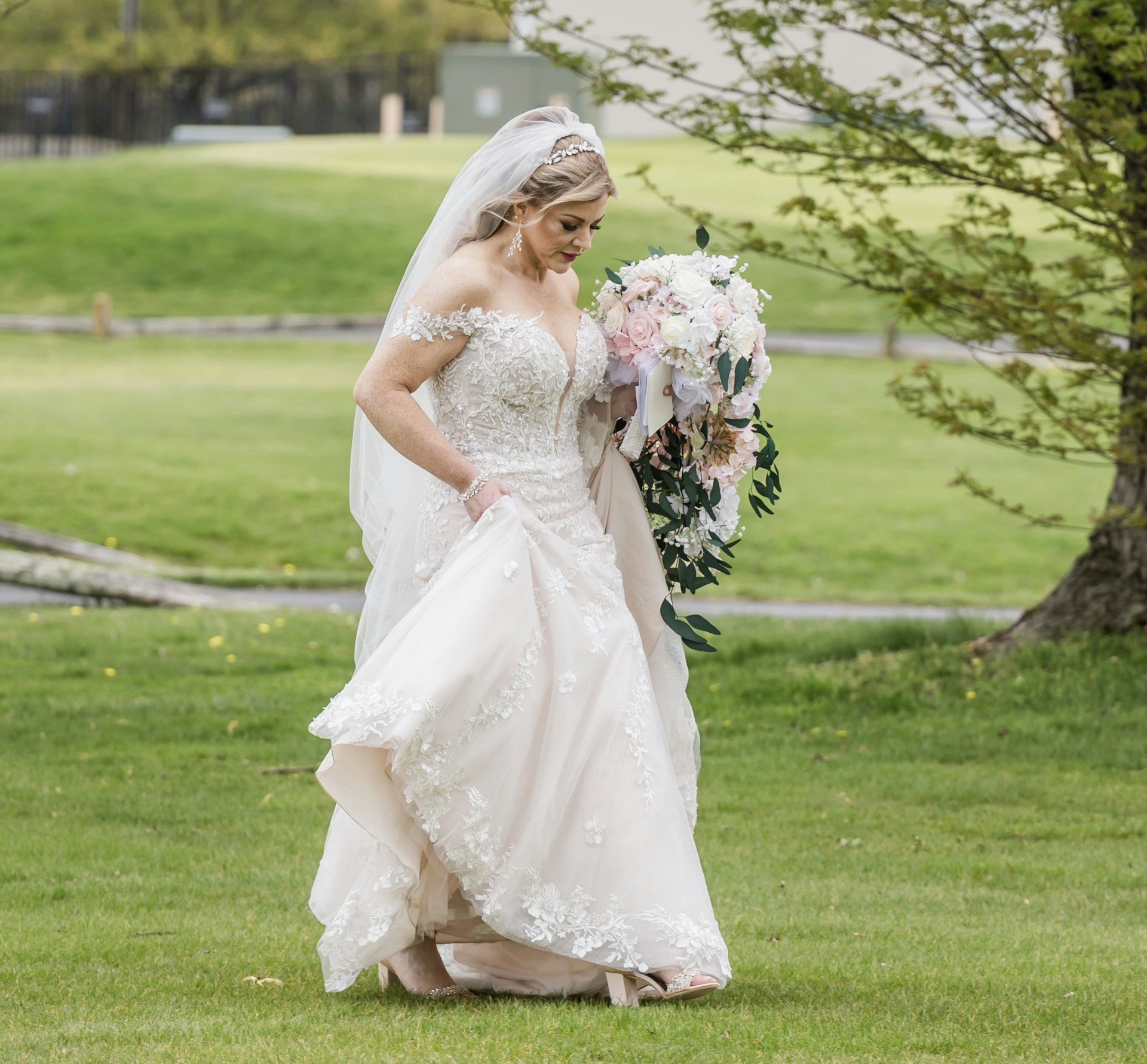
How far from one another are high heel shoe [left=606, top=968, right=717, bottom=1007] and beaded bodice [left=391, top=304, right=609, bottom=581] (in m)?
1.28

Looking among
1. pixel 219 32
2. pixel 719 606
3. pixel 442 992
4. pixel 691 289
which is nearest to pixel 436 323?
pixel 691 289

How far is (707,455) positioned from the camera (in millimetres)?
5262

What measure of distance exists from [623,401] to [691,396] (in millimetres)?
272

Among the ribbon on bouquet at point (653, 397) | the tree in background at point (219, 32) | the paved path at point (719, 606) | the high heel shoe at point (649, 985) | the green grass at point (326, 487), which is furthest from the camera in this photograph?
the tree in background at point (219, 32)

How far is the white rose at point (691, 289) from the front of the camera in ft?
16.4

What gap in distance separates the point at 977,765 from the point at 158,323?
96.6ft

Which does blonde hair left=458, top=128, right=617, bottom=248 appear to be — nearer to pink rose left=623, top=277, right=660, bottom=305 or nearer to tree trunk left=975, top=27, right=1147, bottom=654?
pink rose left=623, top=277, right=660, bottom=305

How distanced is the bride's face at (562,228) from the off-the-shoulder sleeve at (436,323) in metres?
0.26

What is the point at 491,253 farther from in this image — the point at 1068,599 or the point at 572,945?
the point at 1068,599

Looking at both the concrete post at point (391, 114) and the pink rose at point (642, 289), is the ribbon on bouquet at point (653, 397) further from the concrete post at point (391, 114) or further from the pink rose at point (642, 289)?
the concrete post at point (391, 114)

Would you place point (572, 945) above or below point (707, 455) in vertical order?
below

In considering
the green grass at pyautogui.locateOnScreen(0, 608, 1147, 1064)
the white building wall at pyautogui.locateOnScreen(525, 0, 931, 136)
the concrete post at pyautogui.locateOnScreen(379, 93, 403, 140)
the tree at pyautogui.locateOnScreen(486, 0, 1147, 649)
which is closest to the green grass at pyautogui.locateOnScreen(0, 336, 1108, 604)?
the green grass at pyautogui.locateOnScreen(0, 608, 1147, 1064)

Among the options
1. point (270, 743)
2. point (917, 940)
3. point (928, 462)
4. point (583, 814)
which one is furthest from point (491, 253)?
point (928, 462)

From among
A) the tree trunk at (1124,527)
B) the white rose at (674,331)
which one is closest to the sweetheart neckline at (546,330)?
the white rose at (674,331)
